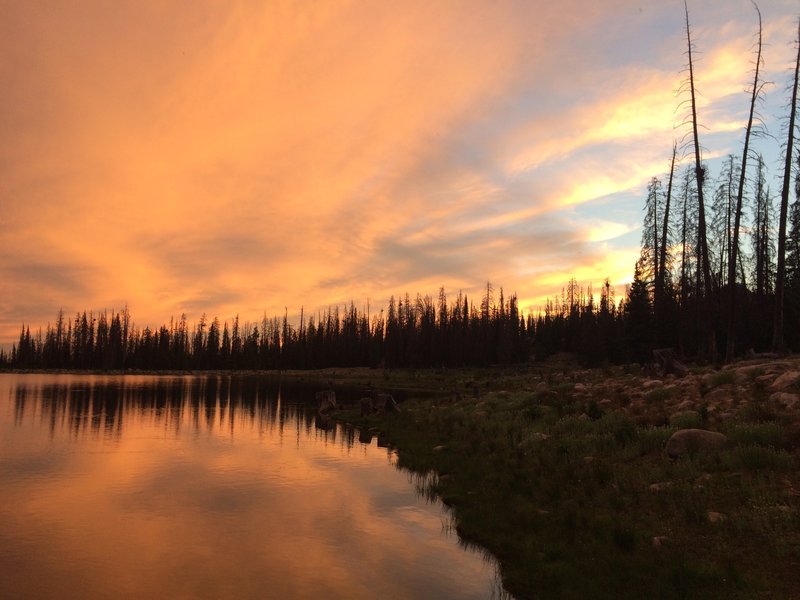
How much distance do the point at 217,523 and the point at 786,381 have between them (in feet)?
58.4

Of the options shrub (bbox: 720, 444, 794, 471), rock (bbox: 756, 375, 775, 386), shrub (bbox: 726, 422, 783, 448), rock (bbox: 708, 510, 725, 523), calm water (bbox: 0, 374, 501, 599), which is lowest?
calm water (bbox: 0, 374, 501, 599)

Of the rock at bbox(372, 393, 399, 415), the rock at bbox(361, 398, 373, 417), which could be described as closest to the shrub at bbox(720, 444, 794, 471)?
the rock at bbox(372, 393, 399, 415)

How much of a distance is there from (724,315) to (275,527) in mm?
48544

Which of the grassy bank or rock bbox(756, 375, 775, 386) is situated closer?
the grassy bank

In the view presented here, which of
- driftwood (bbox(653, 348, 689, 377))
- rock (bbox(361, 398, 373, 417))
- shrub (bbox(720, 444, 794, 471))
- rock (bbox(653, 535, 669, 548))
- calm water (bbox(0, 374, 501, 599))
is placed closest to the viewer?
rock (bbox(653, 535, 669, 548))

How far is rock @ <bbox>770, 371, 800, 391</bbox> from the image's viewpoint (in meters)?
16.4

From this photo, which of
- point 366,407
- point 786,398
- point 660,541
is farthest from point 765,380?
point 366,407

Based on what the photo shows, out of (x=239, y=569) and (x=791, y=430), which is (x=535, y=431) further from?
(x=239, y=569)

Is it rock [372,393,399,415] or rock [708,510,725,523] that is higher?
rock [708,510,725,523]

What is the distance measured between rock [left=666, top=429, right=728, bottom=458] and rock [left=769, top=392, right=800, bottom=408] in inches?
98.6

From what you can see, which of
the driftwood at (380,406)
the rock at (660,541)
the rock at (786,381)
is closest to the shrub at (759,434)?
the rock at (786,381)

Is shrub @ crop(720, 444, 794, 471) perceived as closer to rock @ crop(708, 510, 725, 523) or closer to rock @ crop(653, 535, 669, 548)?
rock @ crop(708, 510, 725, 523)

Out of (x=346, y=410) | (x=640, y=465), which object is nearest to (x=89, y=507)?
(x=640, y=465)

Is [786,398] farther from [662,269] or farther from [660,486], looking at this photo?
[662,269]
